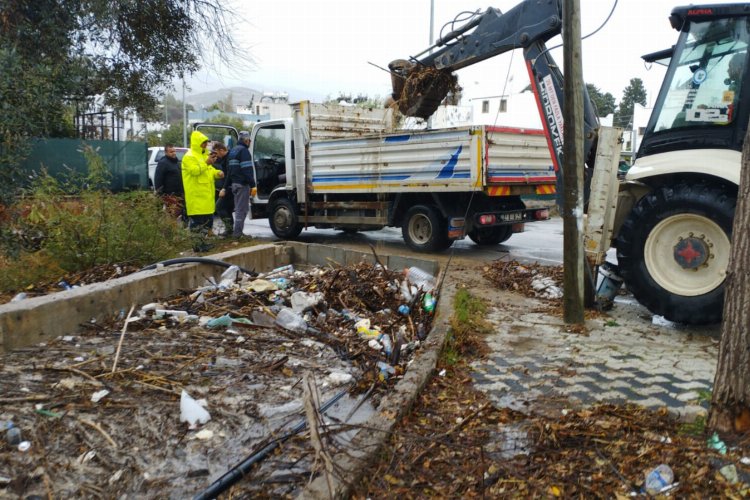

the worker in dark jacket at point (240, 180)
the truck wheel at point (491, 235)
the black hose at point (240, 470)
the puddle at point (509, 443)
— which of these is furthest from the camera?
the truck wheel at point (491, 235)

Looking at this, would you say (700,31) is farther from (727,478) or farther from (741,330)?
(727,478)

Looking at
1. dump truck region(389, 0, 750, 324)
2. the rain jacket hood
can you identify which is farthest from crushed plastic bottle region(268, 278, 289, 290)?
the rain jacket hood

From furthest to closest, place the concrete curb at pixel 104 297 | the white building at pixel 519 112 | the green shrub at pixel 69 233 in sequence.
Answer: the white building at pixel 519 112 → the green shrub at pixel 69 233 → the concrete curb at pixel 104 297

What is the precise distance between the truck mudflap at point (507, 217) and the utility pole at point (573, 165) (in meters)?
4.30

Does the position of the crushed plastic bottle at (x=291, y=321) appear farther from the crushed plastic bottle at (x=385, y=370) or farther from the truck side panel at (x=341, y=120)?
the truck side panel at (x=341, y=120)

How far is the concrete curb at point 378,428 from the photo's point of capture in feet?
8.77

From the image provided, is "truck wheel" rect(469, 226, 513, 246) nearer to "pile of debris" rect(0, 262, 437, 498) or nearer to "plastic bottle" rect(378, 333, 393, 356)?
"pile of debris" rect(0, 262, 437, 498)

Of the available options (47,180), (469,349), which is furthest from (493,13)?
(47,180)

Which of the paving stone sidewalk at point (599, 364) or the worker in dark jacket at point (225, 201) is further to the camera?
the worker in dark jacket at point (225, 201)

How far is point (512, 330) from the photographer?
5.51m

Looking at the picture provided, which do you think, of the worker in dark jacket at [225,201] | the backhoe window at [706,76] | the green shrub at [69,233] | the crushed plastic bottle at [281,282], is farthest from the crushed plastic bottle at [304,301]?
the worker in dark jacket at [225,201]

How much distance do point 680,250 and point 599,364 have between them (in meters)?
1.62

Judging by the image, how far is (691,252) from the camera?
5.35 meters

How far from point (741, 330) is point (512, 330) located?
2684 mm
